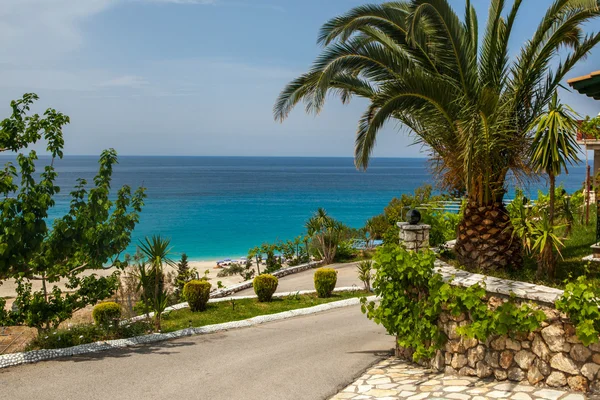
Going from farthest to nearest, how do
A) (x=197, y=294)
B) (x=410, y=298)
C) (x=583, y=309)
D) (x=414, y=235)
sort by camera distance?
(x=197, y=294) < (x=414, y=235) < (x=410, y=298) < (x=583, y=309)

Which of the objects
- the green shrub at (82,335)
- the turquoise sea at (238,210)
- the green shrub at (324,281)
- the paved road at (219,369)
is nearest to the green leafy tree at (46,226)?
the green shrub at (82,335)

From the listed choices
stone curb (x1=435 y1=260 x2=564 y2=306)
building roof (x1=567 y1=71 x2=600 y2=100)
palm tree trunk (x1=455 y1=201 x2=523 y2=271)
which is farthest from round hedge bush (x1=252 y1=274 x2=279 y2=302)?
building roof (x1=567 y1=71 x2=600 y2=100)

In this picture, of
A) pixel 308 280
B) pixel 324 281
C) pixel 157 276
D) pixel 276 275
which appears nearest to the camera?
pixel 157 276

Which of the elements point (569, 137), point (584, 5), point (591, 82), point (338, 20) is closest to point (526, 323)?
point (569, 137)

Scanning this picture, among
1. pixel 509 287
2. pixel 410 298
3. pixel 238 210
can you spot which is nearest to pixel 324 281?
pixel 410 298

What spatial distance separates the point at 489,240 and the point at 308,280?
452 inches

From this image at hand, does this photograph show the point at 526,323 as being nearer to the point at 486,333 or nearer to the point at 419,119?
the point at 486,333

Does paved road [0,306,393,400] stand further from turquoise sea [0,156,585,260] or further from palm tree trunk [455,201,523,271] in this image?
turquoise sea [0,156,585,260]

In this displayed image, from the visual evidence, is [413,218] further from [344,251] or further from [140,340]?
[344,251]

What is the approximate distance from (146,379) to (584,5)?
9.13m

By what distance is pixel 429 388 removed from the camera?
738 centimetres

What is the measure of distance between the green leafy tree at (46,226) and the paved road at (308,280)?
796 centimetres

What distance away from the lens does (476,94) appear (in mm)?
9867

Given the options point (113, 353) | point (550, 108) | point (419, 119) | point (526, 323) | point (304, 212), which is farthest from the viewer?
point (304, 212)
